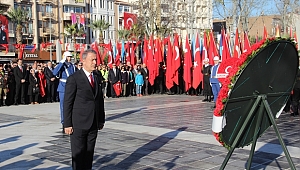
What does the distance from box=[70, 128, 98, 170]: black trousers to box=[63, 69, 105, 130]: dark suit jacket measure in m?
0.10

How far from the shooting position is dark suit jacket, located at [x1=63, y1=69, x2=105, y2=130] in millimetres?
5344

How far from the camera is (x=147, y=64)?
23.2 metres

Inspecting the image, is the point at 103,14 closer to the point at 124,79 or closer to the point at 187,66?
the point at 124,79

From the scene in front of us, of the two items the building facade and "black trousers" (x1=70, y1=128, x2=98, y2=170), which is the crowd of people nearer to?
"black trousers" (x1=70, y1=128, x2=98, y2=170)

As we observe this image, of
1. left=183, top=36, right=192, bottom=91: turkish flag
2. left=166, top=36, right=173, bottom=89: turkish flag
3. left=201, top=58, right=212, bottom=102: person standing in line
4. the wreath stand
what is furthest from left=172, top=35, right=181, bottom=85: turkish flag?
the wreath stand

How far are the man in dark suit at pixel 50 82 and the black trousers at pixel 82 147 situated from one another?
13.6 metres

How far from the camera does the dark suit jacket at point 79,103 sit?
210 inches

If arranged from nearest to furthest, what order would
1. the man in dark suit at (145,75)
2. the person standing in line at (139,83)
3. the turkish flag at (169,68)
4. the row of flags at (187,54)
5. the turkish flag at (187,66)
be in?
the row of flags at (187,54)
the turkish flag at (187,66)
the person standing in line at (139,83)
the turkish flag at (169,68)
the man in dark suit at (145,75)

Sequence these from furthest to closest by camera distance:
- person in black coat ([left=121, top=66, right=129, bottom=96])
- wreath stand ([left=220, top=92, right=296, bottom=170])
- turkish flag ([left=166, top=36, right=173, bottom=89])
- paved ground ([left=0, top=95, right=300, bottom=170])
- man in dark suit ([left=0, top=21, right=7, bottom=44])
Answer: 1. man in dark suit ([left=0, top=21, right=7, bottom=44])
2. turkish flag ([left=166, top=36, right=173, bottom=89])
3. person in black coat ([left=121, top=66, right=129, bottom=96])
4. paved ground ([left=0, top=95, right=300, bottom=170])
5. wreath stand ([left=220, top=92, right=296, bottom=170])

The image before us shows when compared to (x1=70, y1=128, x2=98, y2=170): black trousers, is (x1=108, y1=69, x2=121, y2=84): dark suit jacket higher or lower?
higher

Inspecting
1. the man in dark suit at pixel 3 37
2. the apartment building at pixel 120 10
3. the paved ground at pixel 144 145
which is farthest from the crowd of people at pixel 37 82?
the apartment building at pixel 120 10

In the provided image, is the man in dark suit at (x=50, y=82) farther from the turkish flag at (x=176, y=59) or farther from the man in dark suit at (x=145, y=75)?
the turkish flag at (x=176, y=59)

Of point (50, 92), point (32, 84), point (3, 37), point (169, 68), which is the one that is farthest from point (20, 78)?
point (3, 37)

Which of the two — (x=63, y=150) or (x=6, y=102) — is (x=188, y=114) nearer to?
(x=63, y=150)
